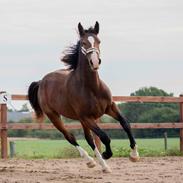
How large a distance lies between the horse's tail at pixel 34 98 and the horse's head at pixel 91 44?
298 cm

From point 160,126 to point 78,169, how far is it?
4.49 m

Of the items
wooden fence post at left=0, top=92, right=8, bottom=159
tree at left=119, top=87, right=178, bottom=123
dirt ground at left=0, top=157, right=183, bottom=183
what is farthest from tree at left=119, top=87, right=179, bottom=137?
dirt ground at left=0, top=157, right=183, bottom=183

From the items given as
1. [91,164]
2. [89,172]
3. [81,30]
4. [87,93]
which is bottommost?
[89,172]

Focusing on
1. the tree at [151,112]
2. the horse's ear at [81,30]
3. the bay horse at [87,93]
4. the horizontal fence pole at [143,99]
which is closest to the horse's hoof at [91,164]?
the bay horse at [87,93]

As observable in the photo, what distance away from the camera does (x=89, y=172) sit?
401 inches

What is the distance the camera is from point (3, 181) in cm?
859

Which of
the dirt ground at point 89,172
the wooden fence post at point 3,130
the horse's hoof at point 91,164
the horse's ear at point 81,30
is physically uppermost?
the horse's ear at point 81,30

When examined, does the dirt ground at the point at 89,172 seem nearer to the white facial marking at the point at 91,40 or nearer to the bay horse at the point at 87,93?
the bay horse at the point at 87,93

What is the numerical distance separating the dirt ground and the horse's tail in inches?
40.4

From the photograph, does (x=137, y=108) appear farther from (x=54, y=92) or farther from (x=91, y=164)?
(x=91, y=164)

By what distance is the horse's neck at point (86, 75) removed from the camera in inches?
389

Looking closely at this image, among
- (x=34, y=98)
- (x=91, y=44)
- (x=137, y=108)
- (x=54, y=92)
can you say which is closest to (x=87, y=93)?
(x=91, y=44)

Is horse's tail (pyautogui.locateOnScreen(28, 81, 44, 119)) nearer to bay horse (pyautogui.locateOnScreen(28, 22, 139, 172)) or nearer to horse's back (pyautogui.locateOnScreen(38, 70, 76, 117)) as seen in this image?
horse's back (pyautogui.locateOnScreen(38, 70, 76, 117))

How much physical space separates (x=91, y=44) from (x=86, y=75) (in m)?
0.67
